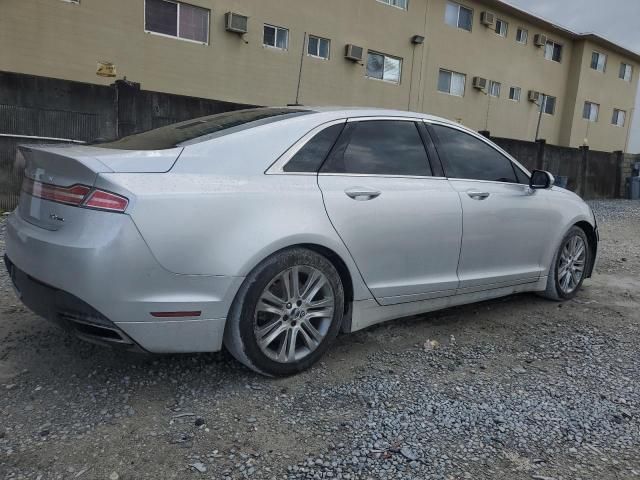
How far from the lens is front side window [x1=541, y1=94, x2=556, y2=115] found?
24270 millimetres

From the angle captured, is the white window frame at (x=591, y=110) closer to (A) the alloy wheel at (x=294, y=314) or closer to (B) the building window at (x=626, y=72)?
(B) the building window at (x=626, y=72)

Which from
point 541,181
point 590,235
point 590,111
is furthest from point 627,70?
point 541,181

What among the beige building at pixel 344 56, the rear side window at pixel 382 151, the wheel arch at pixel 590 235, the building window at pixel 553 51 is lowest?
the wheel arch at pixel 590 235

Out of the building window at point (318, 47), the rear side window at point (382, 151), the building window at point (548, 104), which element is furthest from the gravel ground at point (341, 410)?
the building window at point (548, 104)

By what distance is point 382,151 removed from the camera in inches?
132

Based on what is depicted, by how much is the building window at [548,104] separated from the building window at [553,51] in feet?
5.71

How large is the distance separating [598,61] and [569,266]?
25881 mm

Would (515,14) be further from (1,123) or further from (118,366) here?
(118,366)

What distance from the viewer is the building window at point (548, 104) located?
24.3 metres

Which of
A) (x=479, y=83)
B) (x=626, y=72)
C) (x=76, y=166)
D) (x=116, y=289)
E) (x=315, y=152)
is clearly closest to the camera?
(x=116, y=289)

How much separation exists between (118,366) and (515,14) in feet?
75.1

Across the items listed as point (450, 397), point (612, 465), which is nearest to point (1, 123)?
point (450, 397)

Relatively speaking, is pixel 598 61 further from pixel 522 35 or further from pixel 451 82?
pixel 451 82

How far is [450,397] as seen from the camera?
9.15 ft
